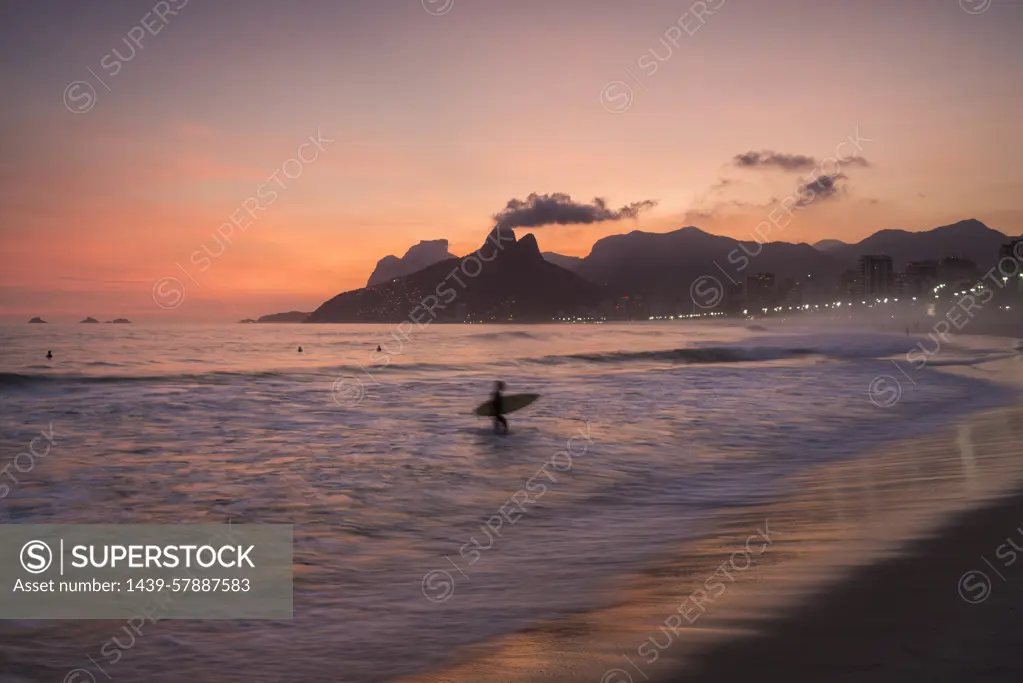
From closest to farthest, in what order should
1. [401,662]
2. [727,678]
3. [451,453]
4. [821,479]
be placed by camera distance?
[727,678]
[401,662]
[821,479]
[451,453]

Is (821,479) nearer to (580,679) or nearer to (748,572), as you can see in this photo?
(748,572)

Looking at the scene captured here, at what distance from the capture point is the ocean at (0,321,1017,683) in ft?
23.6

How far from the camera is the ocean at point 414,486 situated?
7184 mm

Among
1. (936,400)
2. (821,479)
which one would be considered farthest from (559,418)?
(936,400)

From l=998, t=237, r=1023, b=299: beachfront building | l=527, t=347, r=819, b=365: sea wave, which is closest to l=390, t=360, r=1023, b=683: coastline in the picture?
l=527, t=347, r=819, b=365: sea wave

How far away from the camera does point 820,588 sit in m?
7.21

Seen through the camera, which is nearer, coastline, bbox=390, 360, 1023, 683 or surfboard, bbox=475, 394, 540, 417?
coastline, bbox=390, 360, 1023, 683

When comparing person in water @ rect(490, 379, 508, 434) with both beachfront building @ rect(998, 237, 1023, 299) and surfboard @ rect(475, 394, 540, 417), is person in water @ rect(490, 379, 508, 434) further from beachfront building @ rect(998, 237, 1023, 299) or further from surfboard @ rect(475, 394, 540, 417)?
beachfront building @ rect(998, 237, 1023, 299)

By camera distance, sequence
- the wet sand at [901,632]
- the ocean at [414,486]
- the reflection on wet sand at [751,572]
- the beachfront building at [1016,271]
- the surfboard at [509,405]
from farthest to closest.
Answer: the beachfront building at [1016,271]
the surfboard at [509,405]
the ocean at [414,486]
the reflection on wet sand at [751,572]
the wet sand at [901,632]

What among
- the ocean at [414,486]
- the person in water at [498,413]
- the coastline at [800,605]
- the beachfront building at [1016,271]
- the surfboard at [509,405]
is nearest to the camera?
the coastline at [800,605]

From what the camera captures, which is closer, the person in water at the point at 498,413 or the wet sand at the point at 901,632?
the wet sand at the point at 901,632

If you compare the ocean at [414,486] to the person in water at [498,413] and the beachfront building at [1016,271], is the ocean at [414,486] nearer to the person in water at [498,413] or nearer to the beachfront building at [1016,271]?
the person in water at [498,413]

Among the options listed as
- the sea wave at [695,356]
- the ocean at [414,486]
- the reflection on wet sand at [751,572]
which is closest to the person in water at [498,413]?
the ocean at [414,486]

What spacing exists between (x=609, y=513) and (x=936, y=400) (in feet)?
79.7
